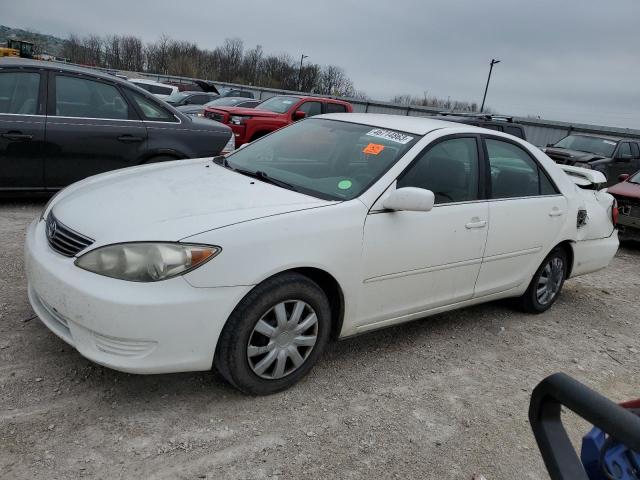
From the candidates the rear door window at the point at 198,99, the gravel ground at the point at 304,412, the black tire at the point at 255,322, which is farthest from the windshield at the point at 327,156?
the rear door window at the point at 198,99

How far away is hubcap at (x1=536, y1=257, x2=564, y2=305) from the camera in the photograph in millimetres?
4750

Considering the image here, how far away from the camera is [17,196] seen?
19.3ft

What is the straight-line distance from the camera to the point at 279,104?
43.6ft

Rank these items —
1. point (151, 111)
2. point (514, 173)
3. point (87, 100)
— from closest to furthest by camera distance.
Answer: point (514, 173)
point (87, 100)
point (151, 111)

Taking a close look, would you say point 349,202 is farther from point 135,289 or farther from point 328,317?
point 135,289

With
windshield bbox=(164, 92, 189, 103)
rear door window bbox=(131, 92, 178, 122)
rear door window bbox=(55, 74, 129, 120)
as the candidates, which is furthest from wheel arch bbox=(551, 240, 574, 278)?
windshield bbox=(164, 92, 189, 103)

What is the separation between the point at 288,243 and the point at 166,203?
72 centimetres

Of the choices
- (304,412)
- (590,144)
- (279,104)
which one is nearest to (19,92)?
(304,412)

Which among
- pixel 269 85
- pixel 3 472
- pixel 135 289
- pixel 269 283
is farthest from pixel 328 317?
pixel 269 85

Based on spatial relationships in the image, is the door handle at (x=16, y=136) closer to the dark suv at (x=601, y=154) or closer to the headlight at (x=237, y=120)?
the headlight at (x=237, y=120)

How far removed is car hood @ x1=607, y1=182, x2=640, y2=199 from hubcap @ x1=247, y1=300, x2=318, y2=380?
6.75m

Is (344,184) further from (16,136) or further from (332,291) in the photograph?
(16,136)

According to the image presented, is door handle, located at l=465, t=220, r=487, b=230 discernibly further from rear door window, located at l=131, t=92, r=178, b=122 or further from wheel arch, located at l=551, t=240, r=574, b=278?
rear door window, located at l=131, t=92, r=178, b=122

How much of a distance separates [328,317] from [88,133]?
4.12 metres
